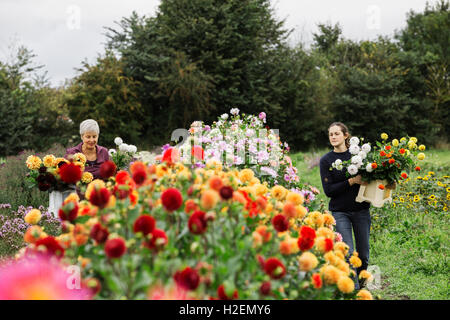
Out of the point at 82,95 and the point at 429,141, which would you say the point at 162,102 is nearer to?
the point at 82,95

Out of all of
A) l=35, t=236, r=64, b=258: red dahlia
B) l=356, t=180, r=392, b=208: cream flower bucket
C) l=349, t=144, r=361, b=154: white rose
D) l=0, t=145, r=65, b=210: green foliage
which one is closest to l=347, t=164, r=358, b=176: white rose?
l=349, t=144, r=361, b=154: white rose

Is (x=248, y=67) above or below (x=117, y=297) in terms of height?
above

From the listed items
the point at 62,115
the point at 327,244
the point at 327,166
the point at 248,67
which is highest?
the point at 248,67

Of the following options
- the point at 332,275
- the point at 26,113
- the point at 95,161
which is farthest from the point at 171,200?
the point at 26,113

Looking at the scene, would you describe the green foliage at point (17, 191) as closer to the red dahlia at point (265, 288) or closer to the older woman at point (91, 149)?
the older woman at point (91, 149)

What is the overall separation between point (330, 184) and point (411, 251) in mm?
2238

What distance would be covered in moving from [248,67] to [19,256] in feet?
54.8

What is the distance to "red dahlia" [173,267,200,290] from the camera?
1.42 meters

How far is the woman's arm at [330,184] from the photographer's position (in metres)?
3.68

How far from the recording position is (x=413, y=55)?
1967cm

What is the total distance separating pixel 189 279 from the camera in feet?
4.66

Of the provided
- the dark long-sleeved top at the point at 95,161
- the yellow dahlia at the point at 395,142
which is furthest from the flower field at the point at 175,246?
the dark long-sleeved top at the point at 95,161

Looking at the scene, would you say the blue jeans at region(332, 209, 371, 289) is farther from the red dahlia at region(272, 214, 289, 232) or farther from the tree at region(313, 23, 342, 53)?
the tree at region(313, 23, 342, 53)
